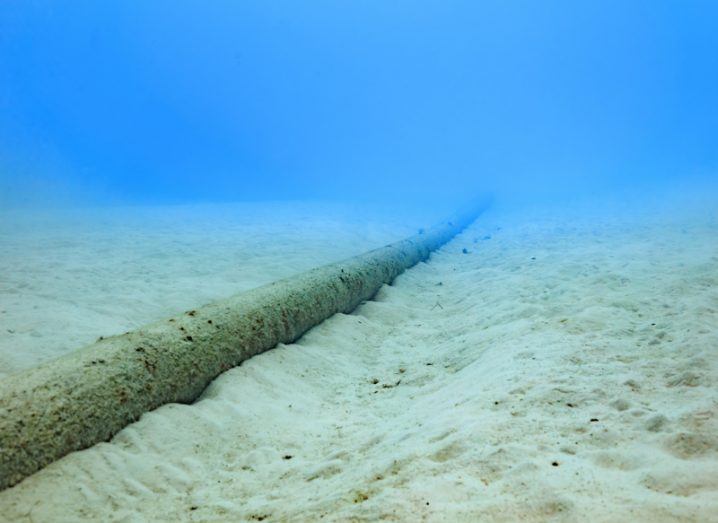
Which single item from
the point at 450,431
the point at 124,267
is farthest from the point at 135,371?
the point at 124,267

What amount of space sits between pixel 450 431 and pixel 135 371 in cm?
212

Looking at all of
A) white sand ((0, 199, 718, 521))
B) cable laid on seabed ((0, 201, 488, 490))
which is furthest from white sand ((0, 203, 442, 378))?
white sand ((0, 199, 718, 521))

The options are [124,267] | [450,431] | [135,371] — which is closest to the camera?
[450,431]

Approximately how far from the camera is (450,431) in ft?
8.01

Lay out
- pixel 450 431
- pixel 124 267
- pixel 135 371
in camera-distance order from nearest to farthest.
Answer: pixel 450 431
pixel 135 371
pixel 124 267

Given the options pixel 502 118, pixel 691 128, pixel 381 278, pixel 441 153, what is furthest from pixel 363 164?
pixel 381 278

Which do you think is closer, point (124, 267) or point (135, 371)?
point (135, 371)

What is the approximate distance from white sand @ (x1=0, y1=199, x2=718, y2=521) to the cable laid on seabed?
113 millimetres

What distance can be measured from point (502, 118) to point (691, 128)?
45445 mm

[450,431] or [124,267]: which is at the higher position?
[124,267]

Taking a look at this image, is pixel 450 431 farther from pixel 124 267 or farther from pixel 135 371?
pixel 124 267

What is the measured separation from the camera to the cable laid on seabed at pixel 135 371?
2.35 m

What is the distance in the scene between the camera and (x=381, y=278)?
6.80m

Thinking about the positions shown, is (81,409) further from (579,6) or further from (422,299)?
(579,6)
